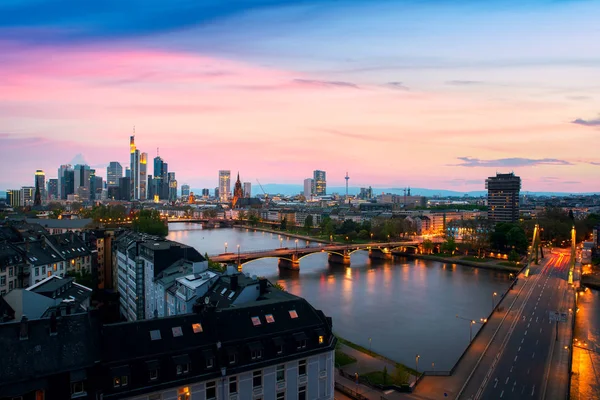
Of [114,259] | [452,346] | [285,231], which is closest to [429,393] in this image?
[452,346]

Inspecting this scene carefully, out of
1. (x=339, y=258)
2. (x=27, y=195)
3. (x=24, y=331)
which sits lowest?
(x=339, y=258)

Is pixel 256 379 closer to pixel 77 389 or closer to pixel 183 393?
pixel 183 393


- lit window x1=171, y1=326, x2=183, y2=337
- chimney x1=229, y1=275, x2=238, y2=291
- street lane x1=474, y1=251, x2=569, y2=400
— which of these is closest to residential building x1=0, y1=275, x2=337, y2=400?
lit window x1=171, y1=326, x2=183, y2=337

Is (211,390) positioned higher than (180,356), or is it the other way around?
(180,356)

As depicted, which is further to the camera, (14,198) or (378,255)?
(14,198)

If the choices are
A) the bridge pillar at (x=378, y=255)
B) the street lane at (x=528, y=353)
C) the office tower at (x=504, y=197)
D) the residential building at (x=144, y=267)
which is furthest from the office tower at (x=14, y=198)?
the street lane at (x=528, y=353)

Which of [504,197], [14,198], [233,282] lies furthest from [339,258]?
[14,198]

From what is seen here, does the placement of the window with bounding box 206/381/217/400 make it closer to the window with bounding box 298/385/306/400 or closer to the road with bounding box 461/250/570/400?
the window with bounding box 298/385/306/400
